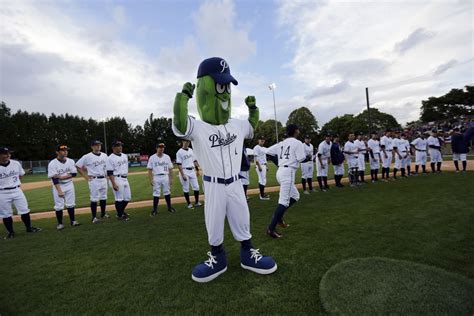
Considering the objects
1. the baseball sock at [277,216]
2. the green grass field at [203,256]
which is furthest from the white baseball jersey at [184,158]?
the baseball sock at [277,216]

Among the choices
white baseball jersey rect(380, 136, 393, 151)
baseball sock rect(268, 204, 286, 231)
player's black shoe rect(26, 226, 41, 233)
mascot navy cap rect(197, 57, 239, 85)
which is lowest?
player's black shoe rect(26, 226, 41, 233)

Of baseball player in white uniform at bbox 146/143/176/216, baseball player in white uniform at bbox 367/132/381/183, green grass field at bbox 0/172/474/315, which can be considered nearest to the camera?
green grass field at bbox 0/172/474/315

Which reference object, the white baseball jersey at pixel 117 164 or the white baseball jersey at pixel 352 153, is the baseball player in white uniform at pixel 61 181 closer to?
the white baseball jersey at pixel 117 164

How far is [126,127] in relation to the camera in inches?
2271

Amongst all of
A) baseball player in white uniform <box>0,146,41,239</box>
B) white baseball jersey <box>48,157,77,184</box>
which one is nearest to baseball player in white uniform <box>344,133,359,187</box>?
white baseball jersey <box>48,157,77,184</box>

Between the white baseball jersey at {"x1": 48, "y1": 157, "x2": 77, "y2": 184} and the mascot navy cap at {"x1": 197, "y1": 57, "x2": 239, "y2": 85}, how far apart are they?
5415 millimetres

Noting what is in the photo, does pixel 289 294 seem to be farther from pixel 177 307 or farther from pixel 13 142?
pixel 13 142

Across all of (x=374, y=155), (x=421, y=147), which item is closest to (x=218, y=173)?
(x=374, y=155)

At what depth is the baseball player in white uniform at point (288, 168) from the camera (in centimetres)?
484

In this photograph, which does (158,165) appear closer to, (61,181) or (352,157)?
(61,181)

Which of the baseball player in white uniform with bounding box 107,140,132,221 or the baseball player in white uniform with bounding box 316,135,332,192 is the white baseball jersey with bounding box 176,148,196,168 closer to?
the baseball player in white uniform with bounding box 107,140,132,221

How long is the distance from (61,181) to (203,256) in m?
4.98

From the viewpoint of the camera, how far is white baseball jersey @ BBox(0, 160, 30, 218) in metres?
6.19

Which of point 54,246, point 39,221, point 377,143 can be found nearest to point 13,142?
point 39,221
